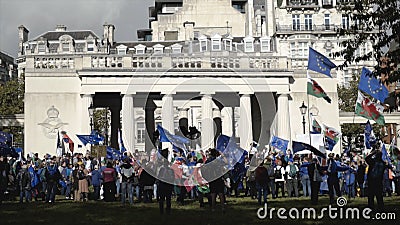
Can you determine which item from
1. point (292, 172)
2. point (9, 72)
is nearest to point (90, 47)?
point (9, 72)

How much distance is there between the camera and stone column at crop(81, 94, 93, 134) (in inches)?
1885

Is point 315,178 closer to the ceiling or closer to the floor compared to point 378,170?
closer to the floor

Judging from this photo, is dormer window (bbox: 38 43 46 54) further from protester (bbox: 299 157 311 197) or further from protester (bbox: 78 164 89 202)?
protester (bbox: 299 157 311 197)

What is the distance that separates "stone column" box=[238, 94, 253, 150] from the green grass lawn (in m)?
19.3

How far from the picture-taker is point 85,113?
4825 centimetres

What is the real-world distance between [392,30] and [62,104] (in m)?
33.2

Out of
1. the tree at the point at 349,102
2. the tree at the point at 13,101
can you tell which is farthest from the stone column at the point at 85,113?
the tree at the point at 349,102

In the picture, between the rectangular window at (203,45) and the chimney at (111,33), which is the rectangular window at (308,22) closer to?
the rectangular window at (203,45)

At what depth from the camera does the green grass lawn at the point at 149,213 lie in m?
19.1

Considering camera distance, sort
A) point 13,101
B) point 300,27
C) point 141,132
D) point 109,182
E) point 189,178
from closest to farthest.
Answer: point 189,178 → point 109,182 → point 13,101 → point 141,132 → point 300,27

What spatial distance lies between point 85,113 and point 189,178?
82.5 feet

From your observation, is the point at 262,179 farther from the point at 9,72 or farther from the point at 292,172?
the point at 9,72

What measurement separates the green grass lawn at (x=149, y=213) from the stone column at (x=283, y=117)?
73.1ft

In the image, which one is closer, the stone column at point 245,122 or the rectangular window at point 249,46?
the stone column at point 245,122
